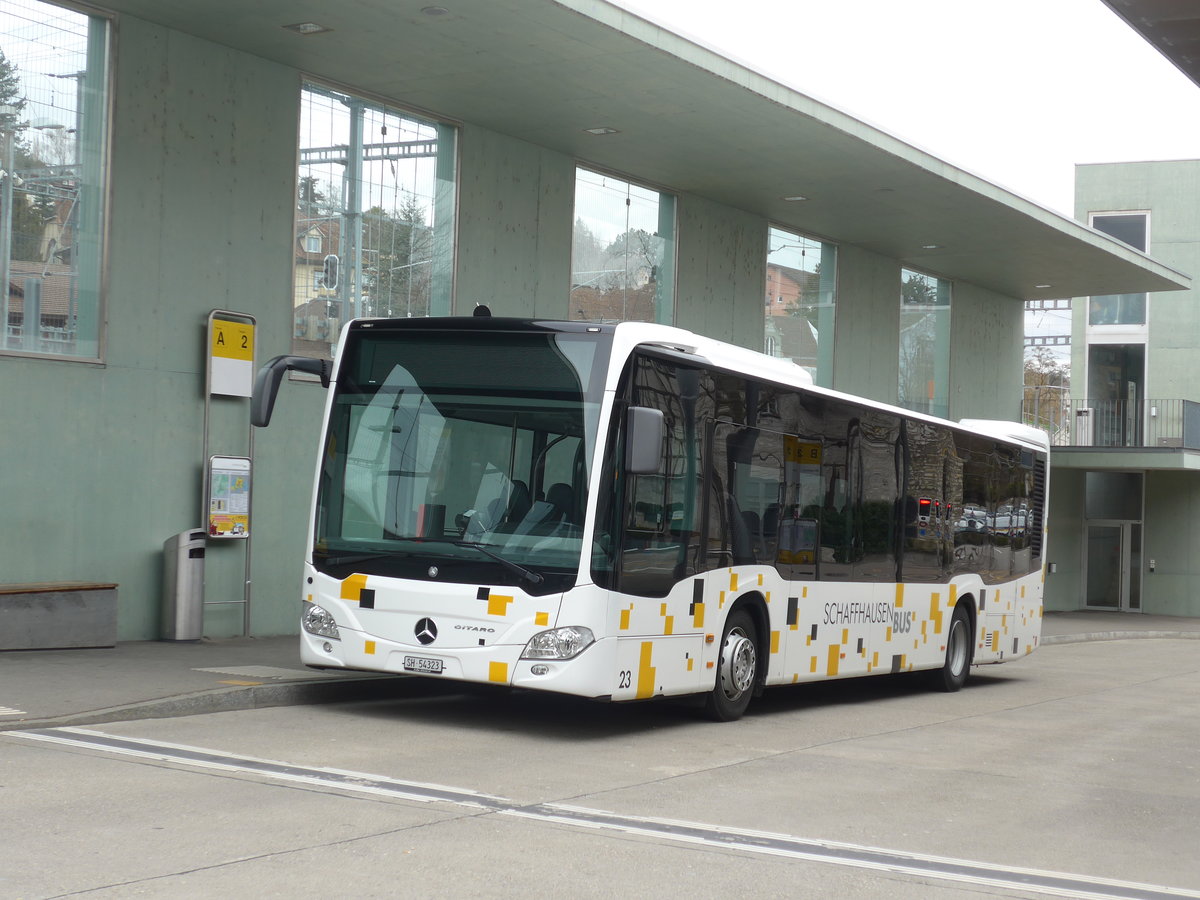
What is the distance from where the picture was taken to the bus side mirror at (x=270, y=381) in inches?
442

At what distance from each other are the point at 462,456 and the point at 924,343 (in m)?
22.8

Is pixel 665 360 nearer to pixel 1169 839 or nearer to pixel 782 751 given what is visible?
pixel 782 751

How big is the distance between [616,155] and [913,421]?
7.16m

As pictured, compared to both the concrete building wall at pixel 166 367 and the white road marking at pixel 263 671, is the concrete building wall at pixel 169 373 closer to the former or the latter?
the concrete building wall at pixel 166 367

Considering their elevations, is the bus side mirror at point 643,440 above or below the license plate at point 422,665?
above

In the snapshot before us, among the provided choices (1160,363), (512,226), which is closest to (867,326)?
(512,226)

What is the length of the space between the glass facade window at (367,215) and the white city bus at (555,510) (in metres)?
6.05

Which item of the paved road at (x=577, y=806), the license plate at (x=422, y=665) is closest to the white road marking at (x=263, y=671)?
the paved road at (x=577, y=806)

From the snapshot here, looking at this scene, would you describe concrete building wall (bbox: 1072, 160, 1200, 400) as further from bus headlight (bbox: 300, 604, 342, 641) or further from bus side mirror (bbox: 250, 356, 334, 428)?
bus headlight (bbox: 300, 604, 342, 641)

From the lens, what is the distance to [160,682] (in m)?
11.6

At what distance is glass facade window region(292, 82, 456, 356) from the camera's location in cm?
1745

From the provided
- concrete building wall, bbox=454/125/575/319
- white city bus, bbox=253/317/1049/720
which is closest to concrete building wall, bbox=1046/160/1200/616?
concrete building wall, bbox=454/125/575/319

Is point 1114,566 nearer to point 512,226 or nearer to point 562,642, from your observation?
point 512,226

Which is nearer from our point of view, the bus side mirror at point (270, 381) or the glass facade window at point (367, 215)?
the bus side mirror at point (270, 381)
